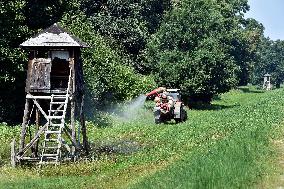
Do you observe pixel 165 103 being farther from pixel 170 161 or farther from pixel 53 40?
pixel 170 161

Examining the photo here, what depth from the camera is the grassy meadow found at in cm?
1363

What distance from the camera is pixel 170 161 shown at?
18953 mm

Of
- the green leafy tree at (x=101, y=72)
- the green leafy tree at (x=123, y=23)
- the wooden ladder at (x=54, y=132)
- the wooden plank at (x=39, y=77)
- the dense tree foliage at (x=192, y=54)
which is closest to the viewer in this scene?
the wooden ladder at (x=54, y=132)

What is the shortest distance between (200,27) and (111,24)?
10.1m

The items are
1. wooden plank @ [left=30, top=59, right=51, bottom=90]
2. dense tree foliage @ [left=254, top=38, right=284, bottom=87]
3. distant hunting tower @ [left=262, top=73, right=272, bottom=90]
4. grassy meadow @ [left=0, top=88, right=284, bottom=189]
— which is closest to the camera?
grassy meadow @ [left=0, top=88, right=284, bottom=189]

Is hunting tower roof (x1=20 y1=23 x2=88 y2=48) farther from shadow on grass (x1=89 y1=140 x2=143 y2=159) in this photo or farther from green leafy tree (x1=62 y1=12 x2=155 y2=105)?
green leafy tree (x1=62 y1=12 x2=155 y2=105)

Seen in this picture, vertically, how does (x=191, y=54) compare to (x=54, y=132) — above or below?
above

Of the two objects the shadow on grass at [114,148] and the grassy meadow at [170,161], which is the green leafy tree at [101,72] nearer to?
the grassy meadow at [170,161]

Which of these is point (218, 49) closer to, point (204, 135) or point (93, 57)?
point (93, 57)

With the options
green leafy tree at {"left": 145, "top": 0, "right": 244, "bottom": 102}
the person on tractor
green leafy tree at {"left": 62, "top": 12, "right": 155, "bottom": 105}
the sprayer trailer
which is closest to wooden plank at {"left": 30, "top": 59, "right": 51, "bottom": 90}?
the sprayer trailer

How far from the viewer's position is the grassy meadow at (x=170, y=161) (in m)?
13.6

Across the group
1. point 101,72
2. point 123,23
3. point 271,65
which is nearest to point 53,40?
point 101,72

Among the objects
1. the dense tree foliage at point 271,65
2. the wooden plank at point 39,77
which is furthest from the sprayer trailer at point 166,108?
the dense tree foliage at point 271,65

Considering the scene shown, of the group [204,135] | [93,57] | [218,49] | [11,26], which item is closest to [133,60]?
[218,49]
